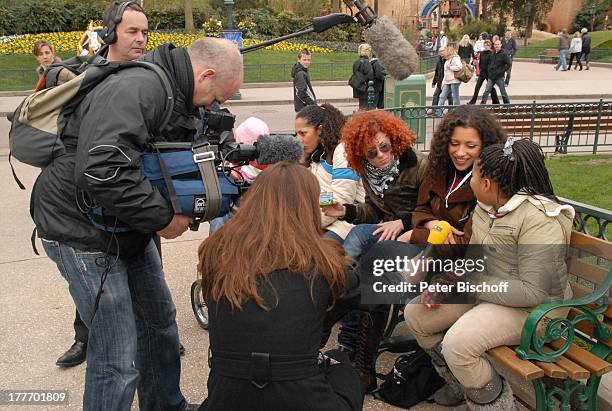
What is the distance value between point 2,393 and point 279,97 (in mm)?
18052

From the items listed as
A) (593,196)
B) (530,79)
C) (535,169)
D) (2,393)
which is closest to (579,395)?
(535,169)

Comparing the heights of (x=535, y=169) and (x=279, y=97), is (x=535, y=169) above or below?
above

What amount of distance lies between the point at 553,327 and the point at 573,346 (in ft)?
Answer: 0.78

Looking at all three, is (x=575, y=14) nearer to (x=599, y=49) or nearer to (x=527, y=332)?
(x=599, y=49)

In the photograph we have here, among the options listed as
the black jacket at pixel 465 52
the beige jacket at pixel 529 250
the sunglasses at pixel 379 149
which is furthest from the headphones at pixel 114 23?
the black jacket at pixel 465 52

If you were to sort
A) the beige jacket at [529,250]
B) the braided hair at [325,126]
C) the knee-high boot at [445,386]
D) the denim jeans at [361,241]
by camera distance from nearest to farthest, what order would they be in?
the beige jacket at [529,250] → the knee-high boot at [445,386] → the denim jeans at [361,241] → the braided hair at [325,126]

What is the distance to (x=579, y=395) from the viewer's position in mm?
2814

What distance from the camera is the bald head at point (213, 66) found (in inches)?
97.7

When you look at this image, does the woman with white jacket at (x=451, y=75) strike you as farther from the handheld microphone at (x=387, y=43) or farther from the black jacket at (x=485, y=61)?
the handheld microphone at (x=387, y=43)

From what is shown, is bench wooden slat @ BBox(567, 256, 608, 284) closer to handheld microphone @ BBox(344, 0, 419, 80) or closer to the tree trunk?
handheld microphone @ BBox(344, 0, 419, 80)

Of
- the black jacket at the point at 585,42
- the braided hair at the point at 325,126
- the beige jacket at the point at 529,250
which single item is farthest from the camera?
the black jacket at the point at 585,42

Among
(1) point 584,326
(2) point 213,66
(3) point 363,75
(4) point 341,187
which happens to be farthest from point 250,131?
(3) point 363,75

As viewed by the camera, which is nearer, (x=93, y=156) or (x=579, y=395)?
(x=93, y=156)

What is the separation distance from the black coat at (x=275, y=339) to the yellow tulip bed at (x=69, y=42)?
1046 inches
